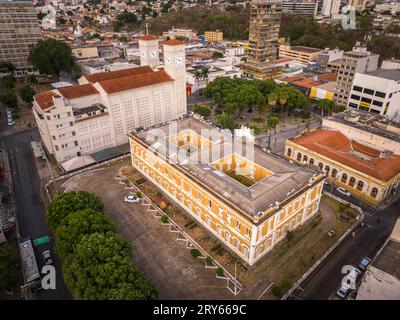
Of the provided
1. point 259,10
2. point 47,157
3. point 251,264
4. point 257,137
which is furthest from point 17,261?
point 259,10

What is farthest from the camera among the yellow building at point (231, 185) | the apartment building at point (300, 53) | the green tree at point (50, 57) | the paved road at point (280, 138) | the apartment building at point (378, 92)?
the apartment building at point (300, 53)

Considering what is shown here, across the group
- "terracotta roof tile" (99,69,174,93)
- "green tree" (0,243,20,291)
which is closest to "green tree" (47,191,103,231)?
"green tree" (0,243,20,291)

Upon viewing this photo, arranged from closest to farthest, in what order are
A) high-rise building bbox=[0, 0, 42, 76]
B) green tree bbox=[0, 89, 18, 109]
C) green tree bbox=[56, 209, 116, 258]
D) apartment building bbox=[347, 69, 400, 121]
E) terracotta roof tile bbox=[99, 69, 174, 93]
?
1. green tree bbox=[56, 209, 116, 258]
2. terracotta roof tile bbox=[99, 69, 174, 93]
3. apartment building bbox=[347, 69, 400, 121]
4. green tree bbox=[0, 89, 18, 109]
5. high-rise building bbox=[0, 0, 42, 76]

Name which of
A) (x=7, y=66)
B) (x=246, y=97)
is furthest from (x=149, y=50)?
(x=7, y=66)

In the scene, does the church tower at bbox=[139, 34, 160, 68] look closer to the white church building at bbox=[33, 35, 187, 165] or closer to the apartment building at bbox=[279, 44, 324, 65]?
the white church building at bbox=[33, 35, 187, 165]

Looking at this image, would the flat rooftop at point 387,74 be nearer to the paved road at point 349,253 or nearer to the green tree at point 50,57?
the paved road at point 349,253

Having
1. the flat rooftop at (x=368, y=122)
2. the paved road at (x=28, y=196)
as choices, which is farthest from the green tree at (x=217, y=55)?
the paved road at (x=28, y=196)

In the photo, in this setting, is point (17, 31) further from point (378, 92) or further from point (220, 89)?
point (378, 92)

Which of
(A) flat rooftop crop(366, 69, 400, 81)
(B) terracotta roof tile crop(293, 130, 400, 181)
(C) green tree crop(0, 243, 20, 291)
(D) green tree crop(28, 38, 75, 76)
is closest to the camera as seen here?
(C) green tree crop(0, 243, 20, 291)

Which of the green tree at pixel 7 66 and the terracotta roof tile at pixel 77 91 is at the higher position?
the terracotta roof tile at pixel 77 91
